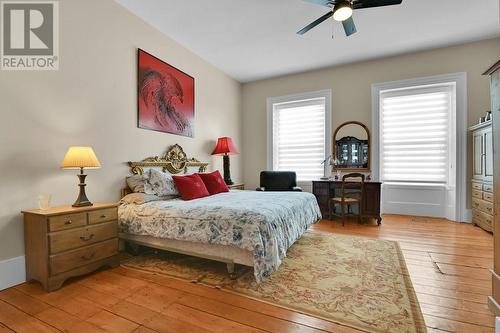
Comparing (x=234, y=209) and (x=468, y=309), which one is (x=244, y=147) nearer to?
(x=234, y=209)

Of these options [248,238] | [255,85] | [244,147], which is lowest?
[248,238]

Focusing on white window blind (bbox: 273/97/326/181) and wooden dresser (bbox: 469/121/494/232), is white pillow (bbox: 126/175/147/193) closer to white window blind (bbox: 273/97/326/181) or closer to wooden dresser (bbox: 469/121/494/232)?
white window blind (bbox: 273/97/326/181)

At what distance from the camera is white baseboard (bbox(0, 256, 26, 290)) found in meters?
2.06

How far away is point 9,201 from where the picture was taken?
84.0 inches

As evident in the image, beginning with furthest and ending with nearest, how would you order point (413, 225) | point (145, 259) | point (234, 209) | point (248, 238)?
point (413, 225)
point (145, 259)
point (234, 209)
point (248, 238)

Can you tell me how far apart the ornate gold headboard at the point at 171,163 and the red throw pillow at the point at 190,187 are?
0.48 m

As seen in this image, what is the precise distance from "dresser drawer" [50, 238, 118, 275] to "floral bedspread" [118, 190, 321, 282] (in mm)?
275

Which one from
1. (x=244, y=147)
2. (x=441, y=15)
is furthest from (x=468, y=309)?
(x=244, y=147)

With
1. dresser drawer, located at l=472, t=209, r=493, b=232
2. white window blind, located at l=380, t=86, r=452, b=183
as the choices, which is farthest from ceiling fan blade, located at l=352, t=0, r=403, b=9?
dresser drawer, located at l=472, t=209, r=493, b=232

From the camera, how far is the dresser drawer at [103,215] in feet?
7.64

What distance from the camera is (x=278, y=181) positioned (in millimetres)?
4938

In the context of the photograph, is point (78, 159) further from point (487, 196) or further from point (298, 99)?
point (487, 196)

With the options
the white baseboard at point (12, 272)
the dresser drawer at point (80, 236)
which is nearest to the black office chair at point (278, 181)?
the dresser drawer at point (80, 236)

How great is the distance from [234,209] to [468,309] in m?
1.92
